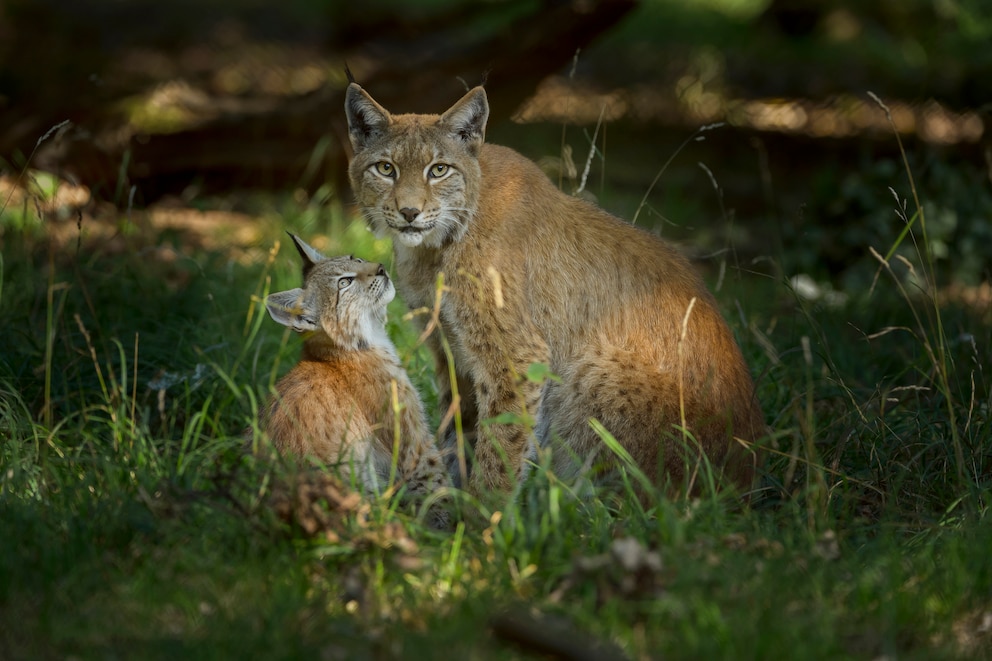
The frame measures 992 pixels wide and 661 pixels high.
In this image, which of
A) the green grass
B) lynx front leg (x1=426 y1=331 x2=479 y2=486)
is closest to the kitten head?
lynx front leg (x1=426 y1=331 x2=479 y2=486)

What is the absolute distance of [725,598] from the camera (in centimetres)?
319

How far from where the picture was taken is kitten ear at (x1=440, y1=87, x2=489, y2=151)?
4680 mm

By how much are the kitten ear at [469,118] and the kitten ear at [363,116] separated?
0.28 meters

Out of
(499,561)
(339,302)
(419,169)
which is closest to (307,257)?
(339,302)

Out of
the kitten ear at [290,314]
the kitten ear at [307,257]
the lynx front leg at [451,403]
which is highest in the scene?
the kitten ear at [307,257]

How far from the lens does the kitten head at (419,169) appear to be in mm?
4566

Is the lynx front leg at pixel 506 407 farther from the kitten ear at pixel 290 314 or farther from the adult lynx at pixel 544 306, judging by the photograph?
the kitten ear at pixel 290 314

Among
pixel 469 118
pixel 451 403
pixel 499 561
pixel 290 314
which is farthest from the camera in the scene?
pixel 451 403

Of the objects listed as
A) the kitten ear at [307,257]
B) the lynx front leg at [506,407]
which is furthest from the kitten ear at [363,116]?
the lynx front leg at [506,407]

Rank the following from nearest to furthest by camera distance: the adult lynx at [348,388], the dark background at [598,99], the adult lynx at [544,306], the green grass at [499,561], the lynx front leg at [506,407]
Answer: the green grass at [499,561], the adult lynx at [348,388], the adult lynx at [544,306], the lynx front leg at [506,407], the dark background at [598,99]

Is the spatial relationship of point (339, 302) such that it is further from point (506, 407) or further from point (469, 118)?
point (469, 118)

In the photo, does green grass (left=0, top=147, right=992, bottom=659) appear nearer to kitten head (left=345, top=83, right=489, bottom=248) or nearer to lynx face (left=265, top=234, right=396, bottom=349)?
lynx face (left=265, top=234, right=396, bottom=349)

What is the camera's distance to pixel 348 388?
171 inches

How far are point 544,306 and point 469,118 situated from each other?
0.88 m
